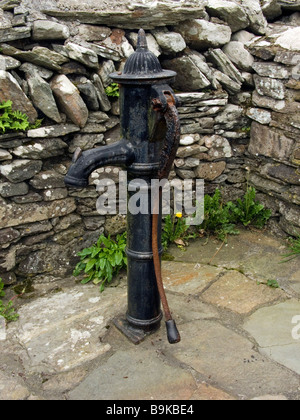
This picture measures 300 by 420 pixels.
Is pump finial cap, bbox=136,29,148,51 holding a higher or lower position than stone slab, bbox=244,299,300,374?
higher

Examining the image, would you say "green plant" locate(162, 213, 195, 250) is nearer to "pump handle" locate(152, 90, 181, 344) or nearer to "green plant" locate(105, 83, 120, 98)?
"green plant" locate(105, 83, 120, 98)

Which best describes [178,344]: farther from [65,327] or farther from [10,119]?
[10,119]

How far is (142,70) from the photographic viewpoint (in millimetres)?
2176

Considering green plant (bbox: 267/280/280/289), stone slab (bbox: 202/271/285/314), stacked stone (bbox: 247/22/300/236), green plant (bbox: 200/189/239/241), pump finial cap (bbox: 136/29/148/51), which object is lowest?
stone slab (bbox: 202/271/285/314)

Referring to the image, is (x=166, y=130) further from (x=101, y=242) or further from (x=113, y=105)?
(x=101, y=242)

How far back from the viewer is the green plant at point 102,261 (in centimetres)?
329

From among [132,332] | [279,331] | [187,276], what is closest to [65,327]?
[132,332]

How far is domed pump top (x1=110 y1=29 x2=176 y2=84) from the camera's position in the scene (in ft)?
7.02

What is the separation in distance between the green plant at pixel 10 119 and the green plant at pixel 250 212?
77.5 inches

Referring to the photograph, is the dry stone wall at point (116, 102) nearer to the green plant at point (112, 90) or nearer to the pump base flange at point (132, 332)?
the green plant at point (112, 90)

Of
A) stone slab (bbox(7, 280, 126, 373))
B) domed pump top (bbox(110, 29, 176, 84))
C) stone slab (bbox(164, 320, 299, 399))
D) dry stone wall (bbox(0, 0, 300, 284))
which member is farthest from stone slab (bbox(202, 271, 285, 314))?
domed pump top (bbox(110, 29, 176, 84))

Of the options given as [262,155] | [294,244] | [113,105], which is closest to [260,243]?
[294,244]

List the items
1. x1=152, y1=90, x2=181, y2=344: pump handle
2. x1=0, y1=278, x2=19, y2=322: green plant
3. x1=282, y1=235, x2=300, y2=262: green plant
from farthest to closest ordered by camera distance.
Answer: x1=282, y1=235, x2=300, y2=262: green plant
x1=0, y1=278, x2=19, y2=322: green plant
x1=152, y1=90, x2=181, y2=344: pump handle

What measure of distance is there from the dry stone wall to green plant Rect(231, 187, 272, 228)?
9cm
